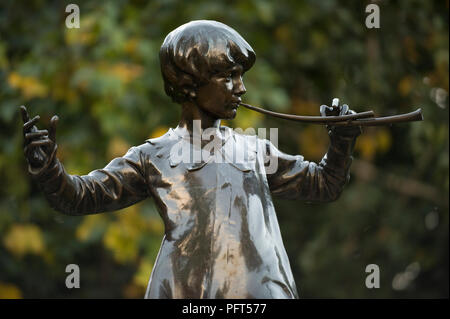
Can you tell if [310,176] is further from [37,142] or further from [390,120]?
[37,142]

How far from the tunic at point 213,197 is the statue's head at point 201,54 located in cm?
25

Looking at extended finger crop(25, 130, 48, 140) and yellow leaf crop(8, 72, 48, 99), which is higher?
yellow leaf crop(8, 72, 48, 99)

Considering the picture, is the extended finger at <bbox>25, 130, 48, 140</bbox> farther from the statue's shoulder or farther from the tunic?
the statue's shoulder

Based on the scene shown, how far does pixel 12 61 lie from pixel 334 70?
3083mm

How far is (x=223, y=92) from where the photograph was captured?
3.75 meters

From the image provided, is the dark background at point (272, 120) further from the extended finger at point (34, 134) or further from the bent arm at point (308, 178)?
the extended finger at point (34, 134)

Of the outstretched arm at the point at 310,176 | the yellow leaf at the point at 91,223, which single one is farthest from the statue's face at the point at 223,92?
the yellow leaf at the point at 91,223

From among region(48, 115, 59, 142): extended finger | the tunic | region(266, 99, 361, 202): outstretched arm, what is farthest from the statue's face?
region(48, 115, 59, 142): extended finger

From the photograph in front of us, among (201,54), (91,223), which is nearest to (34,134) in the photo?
(201,54)

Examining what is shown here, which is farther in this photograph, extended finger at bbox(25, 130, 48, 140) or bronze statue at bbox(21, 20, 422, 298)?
bronze statue at bbox(21, 20, 422, 298)

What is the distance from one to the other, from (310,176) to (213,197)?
1.62ft

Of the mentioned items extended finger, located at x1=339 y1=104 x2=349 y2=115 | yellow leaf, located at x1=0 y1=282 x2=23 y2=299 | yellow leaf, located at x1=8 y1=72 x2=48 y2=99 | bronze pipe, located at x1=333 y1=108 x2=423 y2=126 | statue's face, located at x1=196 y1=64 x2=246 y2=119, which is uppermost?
yellow leaf, located at x1=8 y1=72 x2=48 y2=99

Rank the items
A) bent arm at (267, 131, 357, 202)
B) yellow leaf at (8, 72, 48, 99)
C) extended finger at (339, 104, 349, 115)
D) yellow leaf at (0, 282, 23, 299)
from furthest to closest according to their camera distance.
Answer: yellow leaf at (0, 282, 23, 299) < yellow leaf at (8, 72, 48, 99) < bent arm at (267, 131, 357, 202) < extended finger at (339, 104, 349, 115)

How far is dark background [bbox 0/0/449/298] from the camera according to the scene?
7898 millimetres
